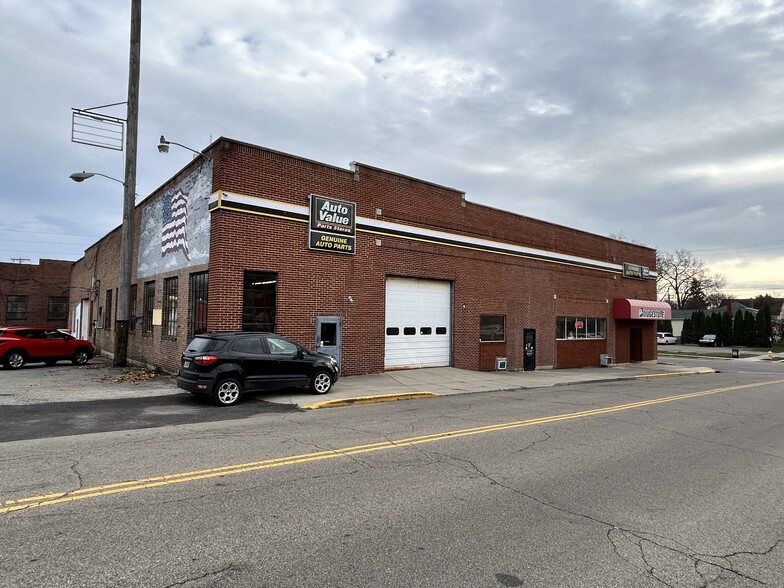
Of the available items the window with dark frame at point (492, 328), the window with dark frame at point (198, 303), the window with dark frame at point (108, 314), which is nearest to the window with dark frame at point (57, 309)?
the window with dark frame at point (108, 314)

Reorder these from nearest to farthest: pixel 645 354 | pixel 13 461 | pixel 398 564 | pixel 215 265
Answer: pixel 398 564, pixel 13 461, pixel 215 265, pixel 645 354

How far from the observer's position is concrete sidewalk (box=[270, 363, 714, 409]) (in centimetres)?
1163

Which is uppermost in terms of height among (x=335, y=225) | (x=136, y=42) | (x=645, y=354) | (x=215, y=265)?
(x=136, y=42)

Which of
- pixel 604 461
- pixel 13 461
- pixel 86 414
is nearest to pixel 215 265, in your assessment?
pixel 86 414

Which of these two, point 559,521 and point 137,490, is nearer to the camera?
point 559,521

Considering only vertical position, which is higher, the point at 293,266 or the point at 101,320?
the point at 293,266

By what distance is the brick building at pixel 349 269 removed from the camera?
1464 cm

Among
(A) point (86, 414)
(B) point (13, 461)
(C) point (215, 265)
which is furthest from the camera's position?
(C) point (215, 265)

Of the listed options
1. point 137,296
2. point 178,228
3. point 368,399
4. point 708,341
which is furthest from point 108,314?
point 708,341

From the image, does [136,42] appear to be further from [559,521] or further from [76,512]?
[559,521]

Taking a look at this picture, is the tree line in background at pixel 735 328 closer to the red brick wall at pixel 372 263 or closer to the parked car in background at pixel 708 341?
the parked car in background at pixel 708 341

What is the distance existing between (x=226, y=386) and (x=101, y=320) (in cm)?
2069

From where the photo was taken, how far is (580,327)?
26.8 m

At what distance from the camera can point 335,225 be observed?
16344 millimetres
